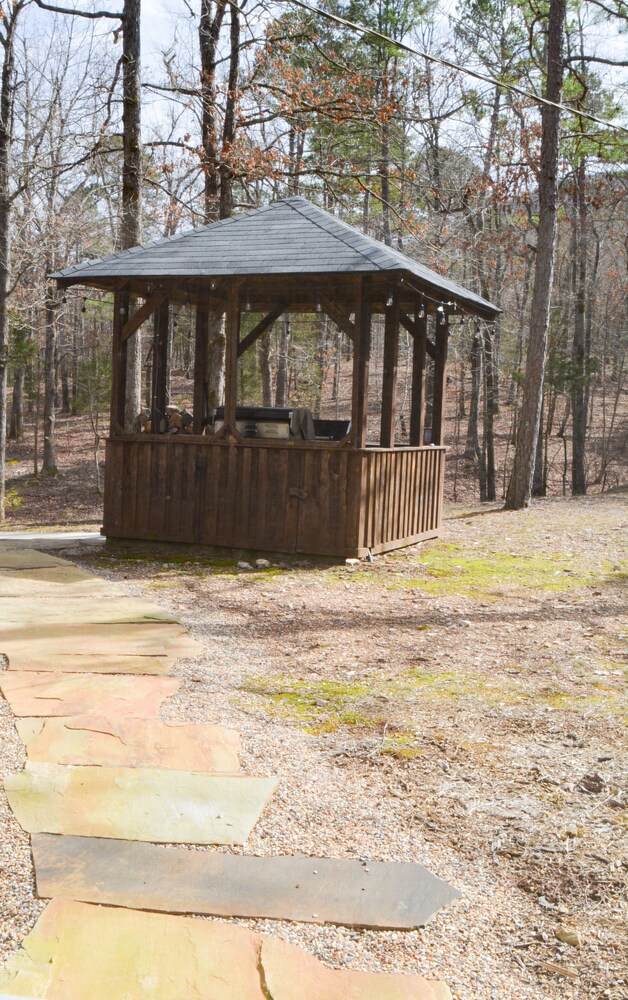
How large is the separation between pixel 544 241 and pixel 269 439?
21.8 ft

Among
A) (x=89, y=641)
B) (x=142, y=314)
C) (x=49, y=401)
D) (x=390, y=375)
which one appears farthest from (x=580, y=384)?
(x=89, y=641)

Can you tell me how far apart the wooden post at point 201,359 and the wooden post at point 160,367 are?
0.40m

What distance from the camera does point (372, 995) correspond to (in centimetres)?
212

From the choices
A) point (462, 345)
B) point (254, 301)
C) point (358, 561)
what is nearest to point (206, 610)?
point (358, 561)

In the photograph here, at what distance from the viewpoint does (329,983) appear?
216 centimetres

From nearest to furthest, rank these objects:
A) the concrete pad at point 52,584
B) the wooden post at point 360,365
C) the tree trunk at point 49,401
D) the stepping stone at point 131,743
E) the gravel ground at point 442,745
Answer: the gravel ground at point 442,745 → the stepping stone at point 131,743 → the concrete pad at point 52,584 → the wooden post at point 360,365 → the tree trunk at point 49,401

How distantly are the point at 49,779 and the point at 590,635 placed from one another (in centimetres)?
396

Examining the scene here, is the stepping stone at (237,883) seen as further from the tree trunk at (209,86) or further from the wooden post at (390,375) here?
the tree trunk at (209,86)

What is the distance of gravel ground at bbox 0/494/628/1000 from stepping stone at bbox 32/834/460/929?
0.20 feet

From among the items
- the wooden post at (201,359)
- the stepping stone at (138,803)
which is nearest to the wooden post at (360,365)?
the wooden post at (201,359)

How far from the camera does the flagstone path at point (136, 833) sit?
7.04 ft

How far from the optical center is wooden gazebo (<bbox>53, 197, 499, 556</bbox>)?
28.7 ft

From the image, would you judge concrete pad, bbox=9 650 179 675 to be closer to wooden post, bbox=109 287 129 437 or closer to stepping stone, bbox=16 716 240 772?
stepping stone, bbox=16 716 240 772

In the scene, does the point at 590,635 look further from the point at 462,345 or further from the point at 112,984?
the point at 462,345
